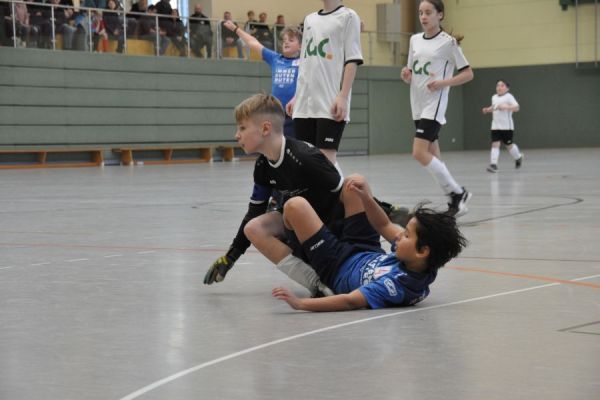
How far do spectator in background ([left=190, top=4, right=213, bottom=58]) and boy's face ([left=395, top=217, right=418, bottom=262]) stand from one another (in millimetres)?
21718

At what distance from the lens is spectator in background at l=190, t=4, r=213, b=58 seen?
83.8ft

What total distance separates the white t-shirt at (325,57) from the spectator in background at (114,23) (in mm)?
16604

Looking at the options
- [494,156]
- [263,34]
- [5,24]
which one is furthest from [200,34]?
[494,156]

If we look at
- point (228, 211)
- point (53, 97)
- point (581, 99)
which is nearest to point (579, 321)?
point (228, 211)

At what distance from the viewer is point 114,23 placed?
2408cm

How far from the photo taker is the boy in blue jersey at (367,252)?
13.3 ft

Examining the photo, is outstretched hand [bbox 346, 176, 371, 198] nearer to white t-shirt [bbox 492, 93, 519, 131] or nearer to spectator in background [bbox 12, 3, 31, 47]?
white t-shirt [bbox 492, 93, 519, 131]

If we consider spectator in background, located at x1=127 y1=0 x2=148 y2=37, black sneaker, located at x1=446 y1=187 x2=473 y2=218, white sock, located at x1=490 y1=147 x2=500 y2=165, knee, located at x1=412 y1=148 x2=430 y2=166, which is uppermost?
spectator in background, located at x1=127 y1=0 x2=148 y2=37

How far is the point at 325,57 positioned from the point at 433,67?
2187mm

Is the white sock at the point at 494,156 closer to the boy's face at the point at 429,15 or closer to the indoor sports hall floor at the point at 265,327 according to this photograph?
the boy's face at the point at 429,15

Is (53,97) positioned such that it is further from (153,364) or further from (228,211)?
(153,364)

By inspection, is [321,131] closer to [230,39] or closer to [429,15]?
[429,15]

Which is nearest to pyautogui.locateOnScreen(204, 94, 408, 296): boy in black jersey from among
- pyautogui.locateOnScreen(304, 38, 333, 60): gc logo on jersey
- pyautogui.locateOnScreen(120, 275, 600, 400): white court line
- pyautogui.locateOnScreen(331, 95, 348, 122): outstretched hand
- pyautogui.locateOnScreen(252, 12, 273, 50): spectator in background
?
pyautogui.locateOnScreen(120, 275, 600, 400): white court line

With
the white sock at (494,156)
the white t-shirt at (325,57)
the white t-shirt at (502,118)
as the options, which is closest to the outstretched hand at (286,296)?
the white t-shirt at (325,57)
